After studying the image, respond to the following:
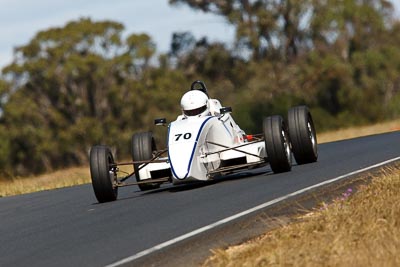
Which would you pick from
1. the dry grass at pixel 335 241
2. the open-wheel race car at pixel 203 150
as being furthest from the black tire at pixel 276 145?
the dry grass at pixel 335 241

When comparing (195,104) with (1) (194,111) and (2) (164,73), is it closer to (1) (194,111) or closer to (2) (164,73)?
(1) (194,111)

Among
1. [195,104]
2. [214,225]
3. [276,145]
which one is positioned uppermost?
[195,104]

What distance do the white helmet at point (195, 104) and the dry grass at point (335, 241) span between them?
593 centimetres

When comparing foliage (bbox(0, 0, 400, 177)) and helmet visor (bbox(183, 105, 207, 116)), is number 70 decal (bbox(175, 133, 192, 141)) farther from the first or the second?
foliage (bbox(0, 0, 400, 177))

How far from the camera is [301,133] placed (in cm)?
1806

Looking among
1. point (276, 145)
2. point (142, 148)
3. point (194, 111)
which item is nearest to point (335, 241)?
point (276, 145)

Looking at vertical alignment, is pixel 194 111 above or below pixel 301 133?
above

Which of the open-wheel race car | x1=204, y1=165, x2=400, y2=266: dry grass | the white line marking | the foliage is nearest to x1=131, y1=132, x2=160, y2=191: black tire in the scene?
the open-wheel race car

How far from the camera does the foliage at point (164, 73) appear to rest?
2434 inches

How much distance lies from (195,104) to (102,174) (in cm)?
206

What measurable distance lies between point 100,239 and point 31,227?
2.37m

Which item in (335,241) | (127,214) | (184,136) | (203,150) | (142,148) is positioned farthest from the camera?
(142,148)

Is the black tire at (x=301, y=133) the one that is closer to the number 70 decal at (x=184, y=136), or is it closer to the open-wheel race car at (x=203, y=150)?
the open-wheel race car at (x=203, y=150)

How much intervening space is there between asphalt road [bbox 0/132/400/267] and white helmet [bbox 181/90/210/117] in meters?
1.09
